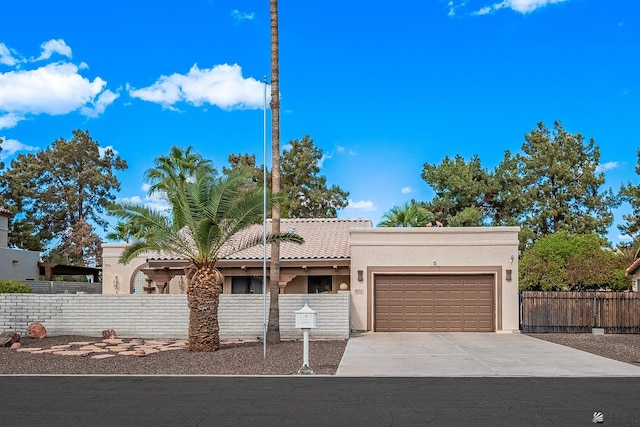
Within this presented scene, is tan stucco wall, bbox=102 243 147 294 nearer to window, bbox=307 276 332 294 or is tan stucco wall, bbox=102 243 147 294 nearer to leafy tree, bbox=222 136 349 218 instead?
window, bbox=307 276 332 294

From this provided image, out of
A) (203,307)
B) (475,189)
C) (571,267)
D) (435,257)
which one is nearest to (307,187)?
(475,189)

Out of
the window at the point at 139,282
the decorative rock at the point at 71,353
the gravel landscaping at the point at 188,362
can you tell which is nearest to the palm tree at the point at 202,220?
the gravel landscaping at the point at 188,362

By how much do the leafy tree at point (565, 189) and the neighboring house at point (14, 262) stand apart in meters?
29.9

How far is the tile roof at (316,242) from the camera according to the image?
2811 centimetres

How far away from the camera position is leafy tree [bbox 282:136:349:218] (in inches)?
2051

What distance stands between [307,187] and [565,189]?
58.6 ft

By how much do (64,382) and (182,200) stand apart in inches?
240

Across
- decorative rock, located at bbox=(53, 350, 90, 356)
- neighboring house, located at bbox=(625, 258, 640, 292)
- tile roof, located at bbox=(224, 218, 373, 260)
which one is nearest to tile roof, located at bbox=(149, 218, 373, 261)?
tile roof, located at bbox=(224, 218, 373, 260)

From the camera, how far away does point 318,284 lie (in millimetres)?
29766

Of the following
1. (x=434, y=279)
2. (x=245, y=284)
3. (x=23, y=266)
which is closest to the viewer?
(x=434, y=279)

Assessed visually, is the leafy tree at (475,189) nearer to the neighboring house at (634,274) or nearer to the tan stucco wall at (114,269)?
the neighboring house at (634,274)

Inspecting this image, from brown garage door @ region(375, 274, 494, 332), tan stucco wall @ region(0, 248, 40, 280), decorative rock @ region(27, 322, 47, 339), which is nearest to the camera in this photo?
decorative rock @ region(27, 322, 47, 339)

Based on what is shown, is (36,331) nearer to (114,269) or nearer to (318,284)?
(318,284)

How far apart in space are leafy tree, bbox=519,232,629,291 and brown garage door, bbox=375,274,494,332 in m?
11.1
